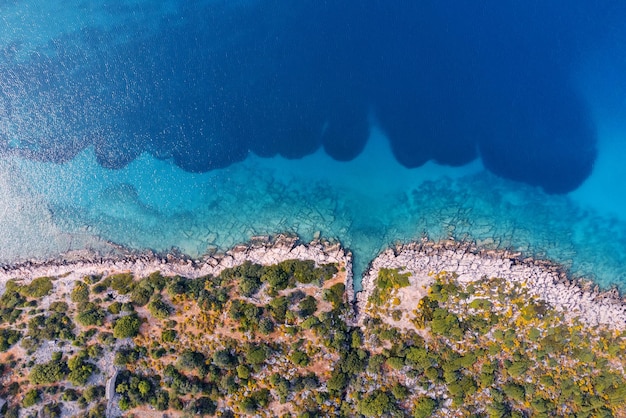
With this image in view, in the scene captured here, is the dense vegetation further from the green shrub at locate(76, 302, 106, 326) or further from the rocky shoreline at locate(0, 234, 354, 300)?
the rocky shoreline at locate(0, 234, 354, 300)

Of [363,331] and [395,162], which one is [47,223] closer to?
[363,331]

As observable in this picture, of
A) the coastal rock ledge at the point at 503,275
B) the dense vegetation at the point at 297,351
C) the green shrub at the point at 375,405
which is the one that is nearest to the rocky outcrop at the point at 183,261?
the dense vegetation at the point at 297,351

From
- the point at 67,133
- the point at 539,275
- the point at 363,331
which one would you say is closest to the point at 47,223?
the point at 67,133

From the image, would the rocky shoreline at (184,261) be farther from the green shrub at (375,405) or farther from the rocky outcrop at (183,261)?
the green shrub at (375,405)

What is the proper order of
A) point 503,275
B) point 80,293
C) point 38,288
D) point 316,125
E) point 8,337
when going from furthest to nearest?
point 316,125 < point 503,275 < point 38,288 < point 80,293 < point 8,337

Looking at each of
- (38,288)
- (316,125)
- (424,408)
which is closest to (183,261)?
(38,288)

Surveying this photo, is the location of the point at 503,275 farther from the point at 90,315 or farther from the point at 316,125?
the point at 90,315

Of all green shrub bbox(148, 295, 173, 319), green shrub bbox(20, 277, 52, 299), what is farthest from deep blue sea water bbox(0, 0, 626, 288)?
green shrub bbox(148, 295, 173, 319)
